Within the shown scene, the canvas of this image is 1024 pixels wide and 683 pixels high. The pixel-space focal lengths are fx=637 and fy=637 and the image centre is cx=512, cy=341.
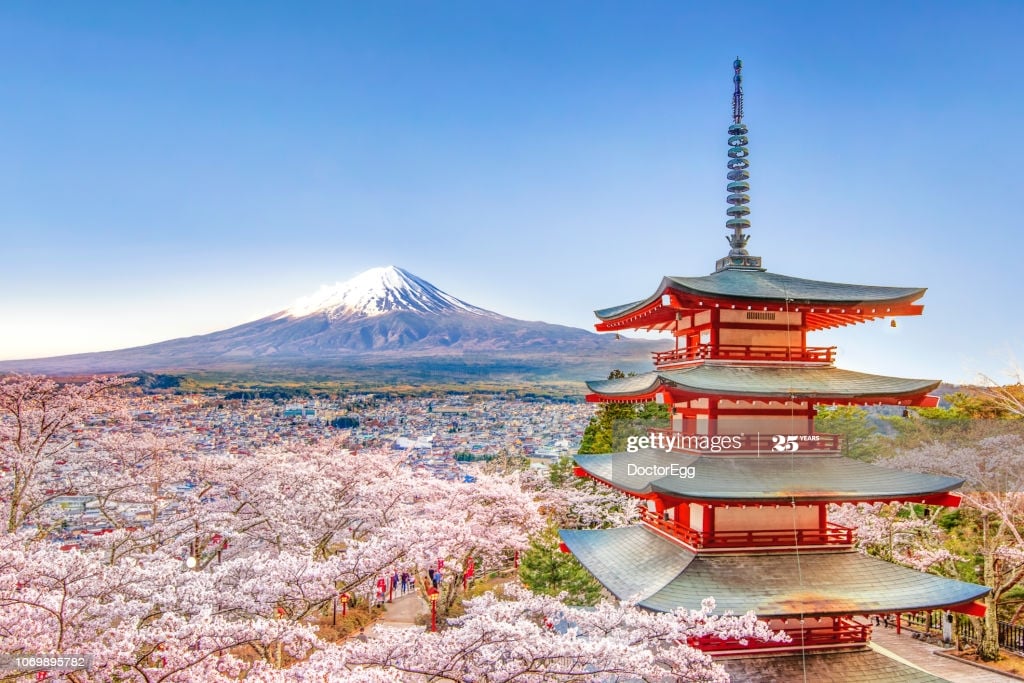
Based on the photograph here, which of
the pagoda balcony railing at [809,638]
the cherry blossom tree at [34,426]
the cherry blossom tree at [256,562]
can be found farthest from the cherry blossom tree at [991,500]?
the cherry blossom tree at [34,426]

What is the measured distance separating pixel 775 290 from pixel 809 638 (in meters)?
5.43

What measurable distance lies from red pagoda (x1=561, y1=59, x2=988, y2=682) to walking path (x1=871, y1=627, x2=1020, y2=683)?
4096 mm

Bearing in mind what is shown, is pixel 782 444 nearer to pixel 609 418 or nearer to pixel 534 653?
pixel 534 653

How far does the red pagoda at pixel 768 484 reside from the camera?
9281 millimetres

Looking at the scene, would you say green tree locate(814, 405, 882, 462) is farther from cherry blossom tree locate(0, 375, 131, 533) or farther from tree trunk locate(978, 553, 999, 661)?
cherry blossom tree locate(0, 375, 131, 533)

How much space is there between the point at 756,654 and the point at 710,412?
3657 mm

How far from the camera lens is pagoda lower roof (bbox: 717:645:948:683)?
9.02m

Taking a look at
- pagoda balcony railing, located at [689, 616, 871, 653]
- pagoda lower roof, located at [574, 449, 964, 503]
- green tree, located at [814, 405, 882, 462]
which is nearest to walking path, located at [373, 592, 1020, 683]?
pagoda balcony railing, located at [689, 616, 871, 653]

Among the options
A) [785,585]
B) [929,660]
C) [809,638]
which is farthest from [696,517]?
[929,660]

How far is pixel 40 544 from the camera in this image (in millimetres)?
11102

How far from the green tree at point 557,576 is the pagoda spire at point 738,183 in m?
9.28

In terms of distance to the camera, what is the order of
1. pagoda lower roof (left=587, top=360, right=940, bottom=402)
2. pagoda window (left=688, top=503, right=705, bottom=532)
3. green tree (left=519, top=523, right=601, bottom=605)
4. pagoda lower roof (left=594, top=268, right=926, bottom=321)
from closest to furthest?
pagoda lower roof (left=587, top=360, right=940, bottom=402)
pagoda lower roof (left=594, top=268, right=926, bottom=321)
pagoda window (left=688, top=503, right=705, bottom=532)
green tree (left=519, top=523, right=601, bottom=605)

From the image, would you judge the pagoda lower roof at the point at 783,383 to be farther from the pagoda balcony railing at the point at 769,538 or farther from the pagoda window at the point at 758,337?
the pagoda balcony railing at the point at 769,538

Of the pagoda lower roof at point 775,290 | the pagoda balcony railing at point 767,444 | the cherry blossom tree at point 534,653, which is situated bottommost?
the cherry blossom tree at point 534,653
